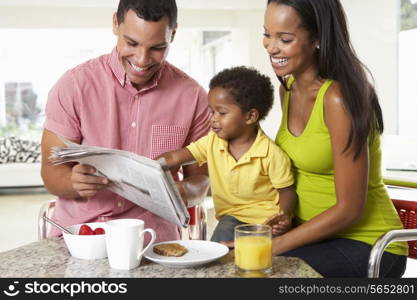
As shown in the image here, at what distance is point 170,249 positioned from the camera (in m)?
1.34

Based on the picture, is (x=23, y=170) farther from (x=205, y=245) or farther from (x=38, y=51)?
(x=205, y=245)

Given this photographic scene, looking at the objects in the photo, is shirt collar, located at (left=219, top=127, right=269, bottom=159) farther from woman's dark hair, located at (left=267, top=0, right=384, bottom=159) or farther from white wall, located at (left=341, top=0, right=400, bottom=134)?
white wall, located at (left=341, top=0, right=400, bottom=134)

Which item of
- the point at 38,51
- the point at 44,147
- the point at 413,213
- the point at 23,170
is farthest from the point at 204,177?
the point at 38,51

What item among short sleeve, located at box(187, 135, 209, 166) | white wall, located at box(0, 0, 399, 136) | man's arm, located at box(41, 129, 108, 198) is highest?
white wall, located at box(0, 0, 399, 136)

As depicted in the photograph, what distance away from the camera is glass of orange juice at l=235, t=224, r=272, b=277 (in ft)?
4.02

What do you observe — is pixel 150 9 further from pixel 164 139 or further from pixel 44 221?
pixel 44 221

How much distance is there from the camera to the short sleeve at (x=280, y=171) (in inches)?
67.0

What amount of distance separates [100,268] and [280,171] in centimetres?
65

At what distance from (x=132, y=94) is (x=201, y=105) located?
27cm

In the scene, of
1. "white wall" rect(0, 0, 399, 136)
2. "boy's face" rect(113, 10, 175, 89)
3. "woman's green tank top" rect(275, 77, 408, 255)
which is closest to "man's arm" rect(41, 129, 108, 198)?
"boy's face" rect(113, 10, 175, 89)

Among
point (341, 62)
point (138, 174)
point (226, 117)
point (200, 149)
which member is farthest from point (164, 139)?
point (341, 62)

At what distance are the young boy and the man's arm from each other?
0.30m

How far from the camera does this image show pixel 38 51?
10664mm

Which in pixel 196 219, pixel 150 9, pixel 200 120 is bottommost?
pixel 196 219
